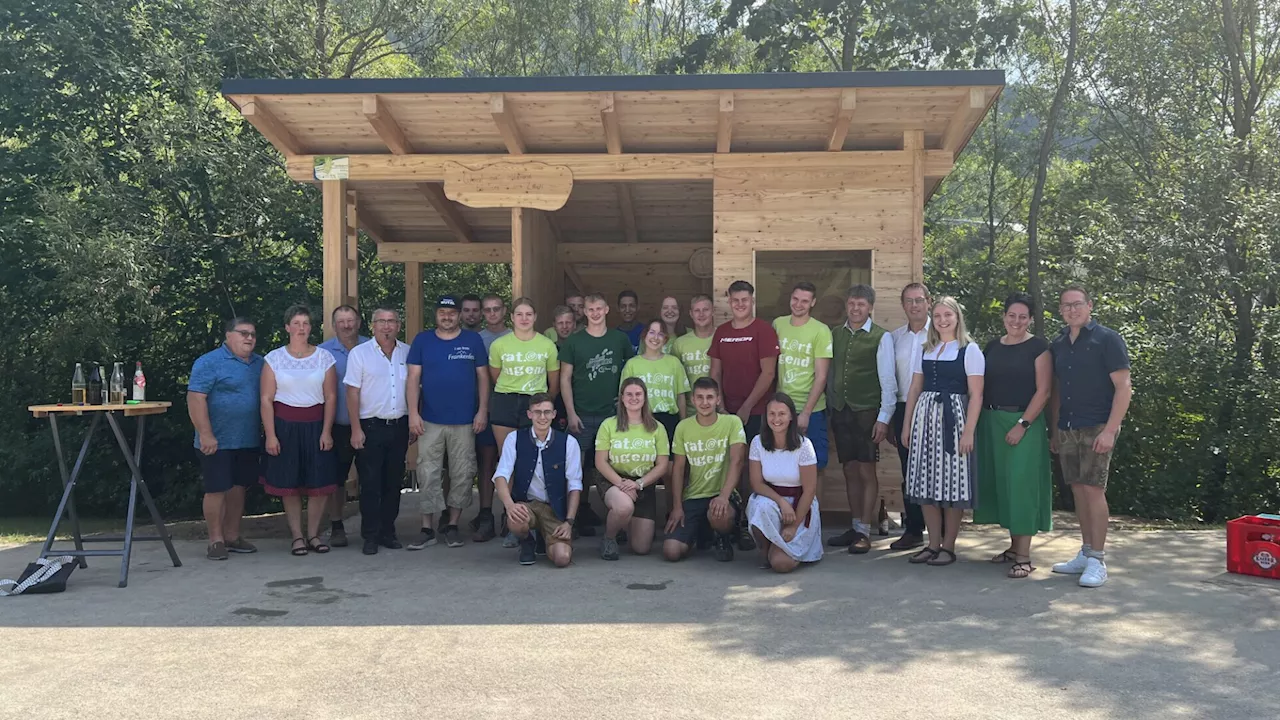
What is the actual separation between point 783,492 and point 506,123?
3379 millimetres

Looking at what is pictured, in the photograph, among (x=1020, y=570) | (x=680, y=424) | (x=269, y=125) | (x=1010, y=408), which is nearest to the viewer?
(x=1020, y=570)

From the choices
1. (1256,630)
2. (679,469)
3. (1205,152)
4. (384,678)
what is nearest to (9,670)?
(384,678)

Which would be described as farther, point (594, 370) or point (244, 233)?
point (244, 233)

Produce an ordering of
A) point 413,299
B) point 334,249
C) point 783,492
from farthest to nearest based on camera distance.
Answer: point 413,299 < point 334,249 < point 783,492

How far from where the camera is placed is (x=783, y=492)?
5633 millimetres

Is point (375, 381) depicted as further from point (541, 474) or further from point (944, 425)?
point (944, 425)

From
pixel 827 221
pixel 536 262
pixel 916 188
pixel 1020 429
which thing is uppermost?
pixel 916 188

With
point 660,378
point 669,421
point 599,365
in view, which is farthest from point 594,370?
point 669,421

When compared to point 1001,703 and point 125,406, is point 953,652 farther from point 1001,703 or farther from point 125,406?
point 125,406

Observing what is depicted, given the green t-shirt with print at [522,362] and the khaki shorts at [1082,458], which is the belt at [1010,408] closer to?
the khaki shorts at [1082,458]

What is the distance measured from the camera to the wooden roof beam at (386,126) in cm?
688

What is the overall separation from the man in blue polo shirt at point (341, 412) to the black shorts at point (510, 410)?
959 mm

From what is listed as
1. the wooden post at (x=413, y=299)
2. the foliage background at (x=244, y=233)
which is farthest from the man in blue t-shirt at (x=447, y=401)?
the foliage background at (x=244, y=233)

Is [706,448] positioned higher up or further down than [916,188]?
further down
